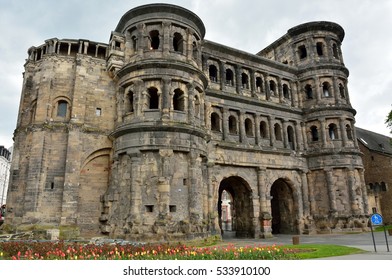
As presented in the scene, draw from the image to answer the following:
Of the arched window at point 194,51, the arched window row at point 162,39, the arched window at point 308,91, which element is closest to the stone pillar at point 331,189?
the arched window at point 308,91

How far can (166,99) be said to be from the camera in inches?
734

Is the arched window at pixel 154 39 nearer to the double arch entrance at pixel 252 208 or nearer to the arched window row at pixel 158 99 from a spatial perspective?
the arched window row at pixel 158 99

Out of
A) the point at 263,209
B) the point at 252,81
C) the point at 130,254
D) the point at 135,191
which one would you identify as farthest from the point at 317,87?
the point at 130,254

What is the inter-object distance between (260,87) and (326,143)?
7711mm

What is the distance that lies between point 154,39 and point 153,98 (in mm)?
4626

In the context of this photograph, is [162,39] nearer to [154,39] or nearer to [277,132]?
[154,39]

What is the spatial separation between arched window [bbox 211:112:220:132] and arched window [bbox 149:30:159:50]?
21.8 feet

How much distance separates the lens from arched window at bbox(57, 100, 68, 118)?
2112cm

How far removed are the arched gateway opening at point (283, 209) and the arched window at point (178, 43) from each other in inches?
562

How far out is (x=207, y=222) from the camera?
1911 cm

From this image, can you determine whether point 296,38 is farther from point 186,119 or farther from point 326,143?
point 186,119

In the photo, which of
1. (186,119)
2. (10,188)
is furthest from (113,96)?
(10,188)

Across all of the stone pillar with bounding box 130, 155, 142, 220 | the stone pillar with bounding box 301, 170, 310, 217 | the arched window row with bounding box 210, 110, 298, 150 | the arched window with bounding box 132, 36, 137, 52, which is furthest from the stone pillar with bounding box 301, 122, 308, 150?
the stone pillar with bounding box 130, 155, 142, 220

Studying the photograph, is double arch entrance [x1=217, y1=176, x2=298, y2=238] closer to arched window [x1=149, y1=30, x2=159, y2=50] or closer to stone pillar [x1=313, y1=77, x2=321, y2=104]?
stone pillar [x1=313, y1=77, x2=321, y2=104]
